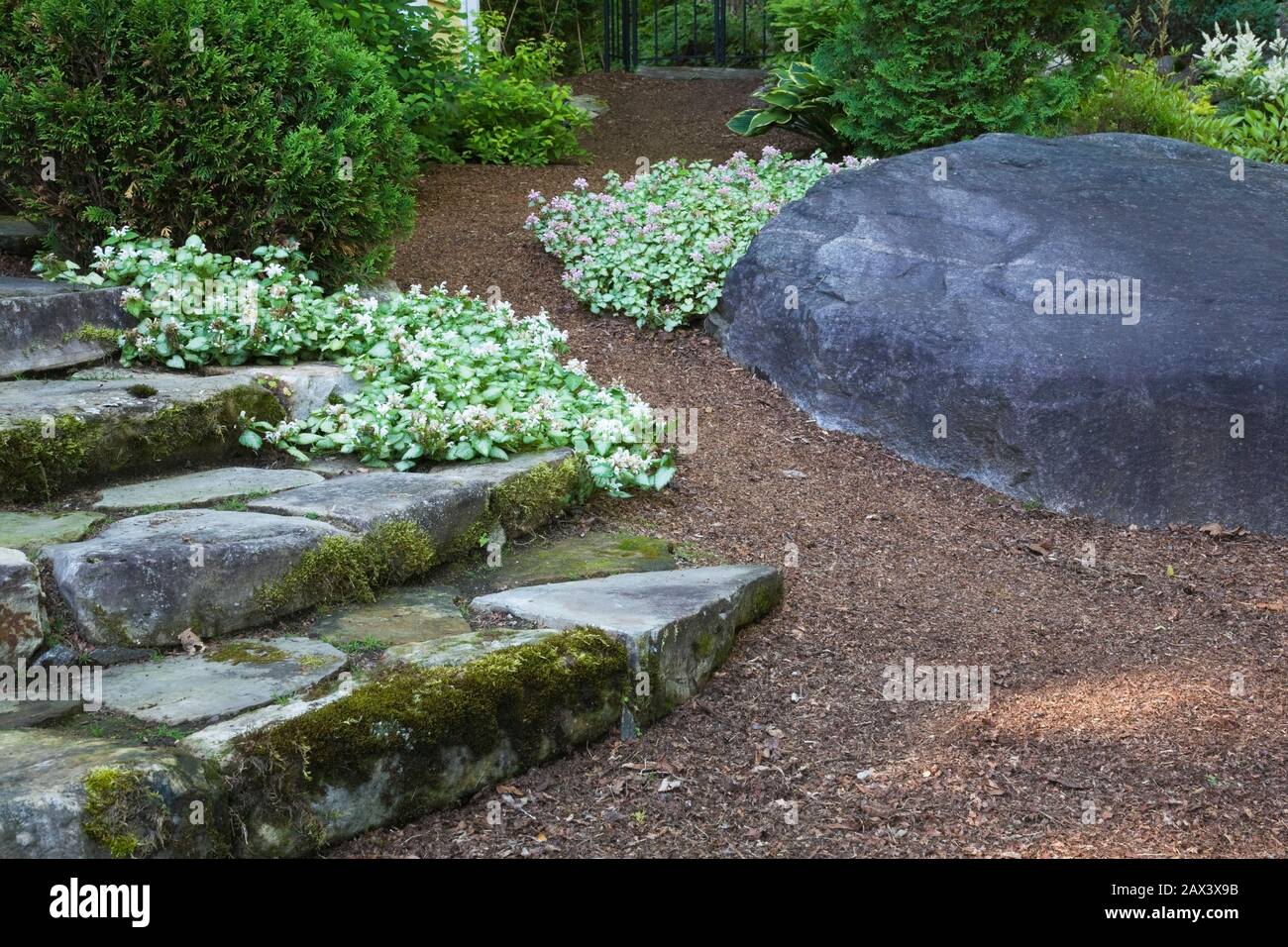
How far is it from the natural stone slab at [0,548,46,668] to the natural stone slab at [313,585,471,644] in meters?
0.69

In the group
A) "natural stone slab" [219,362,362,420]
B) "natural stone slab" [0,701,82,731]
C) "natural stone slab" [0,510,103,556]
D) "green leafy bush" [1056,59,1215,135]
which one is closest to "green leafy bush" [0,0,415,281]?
"natural stone slab" [219,362,362,420]

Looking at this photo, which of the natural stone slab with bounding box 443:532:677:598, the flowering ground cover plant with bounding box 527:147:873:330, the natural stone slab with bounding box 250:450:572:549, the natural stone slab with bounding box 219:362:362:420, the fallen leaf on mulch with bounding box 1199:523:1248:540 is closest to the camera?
the natural stone slab with bounding box 250:450:572:549

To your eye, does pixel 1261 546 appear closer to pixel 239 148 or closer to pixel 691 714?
pixel 691 714

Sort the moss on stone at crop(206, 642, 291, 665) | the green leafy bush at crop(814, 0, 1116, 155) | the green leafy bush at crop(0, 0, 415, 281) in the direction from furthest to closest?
1. the green leafy bush at crop(814, 0, 1116, 155)
2. the green leafy bush at crop(0, 0, 415, 281)
3. the moss on stone at crop(206, 642, 291, 665)

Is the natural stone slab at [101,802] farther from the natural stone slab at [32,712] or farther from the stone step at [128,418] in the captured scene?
the stone step at [128,418]

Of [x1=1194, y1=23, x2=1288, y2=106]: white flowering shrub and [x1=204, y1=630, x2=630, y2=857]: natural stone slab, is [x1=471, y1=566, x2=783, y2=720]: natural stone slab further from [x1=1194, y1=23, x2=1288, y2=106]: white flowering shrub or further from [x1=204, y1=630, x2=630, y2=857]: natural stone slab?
[x1=1194, y1=23, x2=1288, y2=106]: white flowering shrub

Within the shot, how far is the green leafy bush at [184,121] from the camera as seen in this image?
5.21 metres

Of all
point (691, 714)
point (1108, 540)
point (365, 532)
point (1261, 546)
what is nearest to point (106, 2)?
point (365, 532)

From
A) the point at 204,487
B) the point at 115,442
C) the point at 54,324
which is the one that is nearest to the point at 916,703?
the point at 204,487

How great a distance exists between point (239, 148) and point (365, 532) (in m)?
2.52

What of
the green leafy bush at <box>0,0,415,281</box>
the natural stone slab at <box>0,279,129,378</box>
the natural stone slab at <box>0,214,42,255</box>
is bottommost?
the natural stone slab at <box>0,279,129,378</box>

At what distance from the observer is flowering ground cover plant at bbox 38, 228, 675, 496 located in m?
4.49

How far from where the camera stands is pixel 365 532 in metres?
3.64

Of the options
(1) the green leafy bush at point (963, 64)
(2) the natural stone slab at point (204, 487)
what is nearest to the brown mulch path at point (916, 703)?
(2) the natural stone slab at point (204, 487)
